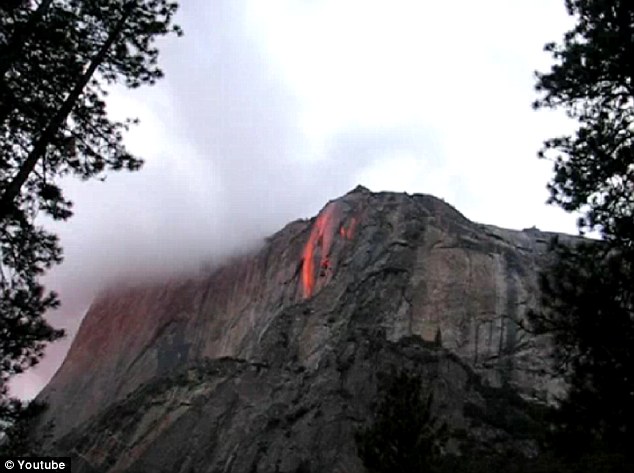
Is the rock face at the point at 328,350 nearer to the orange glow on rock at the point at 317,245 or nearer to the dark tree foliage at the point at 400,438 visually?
the orange glow on rock at the point at 317,245

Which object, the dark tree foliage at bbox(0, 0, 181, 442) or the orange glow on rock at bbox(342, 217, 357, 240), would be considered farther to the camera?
the orange glow on rock at bbox(342, 217, 357, 240)

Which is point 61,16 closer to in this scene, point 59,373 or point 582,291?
point 582,291

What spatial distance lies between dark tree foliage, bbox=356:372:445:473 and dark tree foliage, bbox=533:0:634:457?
5912 mm

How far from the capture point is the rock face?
44625mm

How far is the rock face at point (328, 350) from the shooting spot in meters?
44.6

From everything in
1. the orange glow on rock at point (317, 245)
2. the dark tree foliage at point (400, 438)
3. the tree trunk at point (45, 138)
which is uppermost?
the orange glow on rock at point (317, 245)

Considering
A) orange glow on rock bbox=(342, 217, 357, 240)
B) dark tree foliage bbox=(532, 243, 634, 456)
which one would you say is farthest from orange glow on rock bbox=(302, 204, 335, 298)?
dark tree foliage bbox=(532, 243, 634, 456)

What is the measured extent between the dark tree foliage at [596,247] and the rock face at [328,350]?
17.5m

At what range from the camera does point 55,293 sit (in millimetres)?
14297

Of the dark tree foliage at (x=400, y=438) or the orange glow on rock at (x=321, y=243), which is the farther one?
the orange glow on rock at (x=321, y=243)

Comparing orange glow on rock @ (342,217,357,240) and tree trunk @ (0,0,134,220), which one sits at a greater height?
orange glow on rock @ (342,217,357,240)

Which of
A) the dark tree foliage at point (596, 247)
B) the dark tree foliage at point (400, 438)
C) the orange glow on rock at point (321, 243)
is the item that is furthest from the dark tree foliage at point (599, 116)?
the orange glow on rock at point (321, 243)

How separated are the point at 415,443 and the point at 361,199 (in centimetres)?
5591

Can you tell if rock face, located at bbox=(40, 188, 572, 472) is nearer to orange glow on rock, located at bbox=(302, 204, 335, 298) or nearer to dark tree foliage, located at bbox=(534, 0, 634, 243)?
orange glow on rock, located at bbox=(302, 204, 335, 298)
